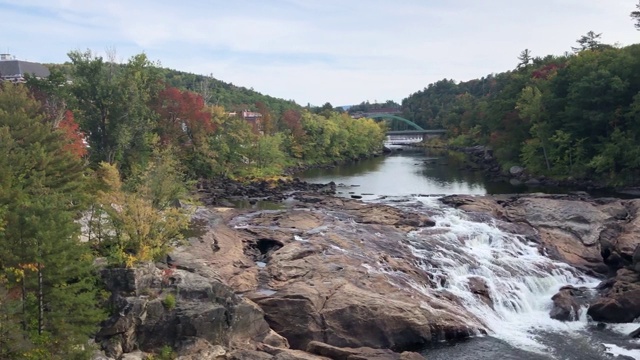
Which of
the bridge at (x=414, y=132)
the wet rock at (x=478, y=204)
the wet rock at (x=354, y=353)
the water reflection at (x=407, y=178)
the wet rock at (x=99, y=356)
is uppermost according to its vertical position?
the bridge at (x=414, y=132)

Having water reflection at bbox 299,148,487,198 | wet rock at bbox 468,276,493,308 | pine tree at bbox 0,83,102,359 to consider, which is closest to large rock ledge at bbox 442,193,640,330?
wet rock at bbox 468,276,493,308

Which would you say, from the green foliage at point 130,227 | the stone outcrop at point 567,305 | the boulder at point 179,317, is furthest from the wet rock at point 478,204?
the green foliage at point 130,227

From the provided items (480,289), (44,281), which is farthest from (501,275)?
(44,281)

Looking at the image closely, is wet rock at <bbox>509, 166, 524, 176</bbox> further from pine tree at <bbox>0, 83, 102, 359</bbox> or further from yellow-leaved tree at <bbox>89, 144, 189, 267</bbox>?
pine tree at <bbox>0, 83, 102, 359</bbox>

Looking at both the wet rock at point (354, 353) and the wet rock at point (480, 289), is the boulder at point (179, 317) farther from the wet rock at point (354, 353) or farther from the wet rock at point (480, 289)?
the wet rock at point (480, 289)

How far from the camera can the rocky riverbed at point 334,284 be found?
17828 mm

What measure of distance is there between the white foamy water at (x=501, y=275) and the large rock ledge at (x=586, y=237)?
0.91 metres

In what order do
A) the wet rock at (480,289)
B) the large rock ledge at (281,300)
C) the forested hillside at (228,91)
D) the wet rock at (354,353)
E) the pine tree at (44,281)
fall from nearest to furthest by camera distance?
the pine tree at (44,281) < the large rock ledge at (281,300) < the wet rock at (354,353) < the wet rock at (480,289) < the forested hillside at (228,91)

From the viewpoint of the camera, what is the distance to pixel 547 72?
73375mm

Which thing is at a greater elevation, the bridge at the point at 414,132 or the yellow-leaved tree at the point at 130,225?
the bridge at the point at 414,132

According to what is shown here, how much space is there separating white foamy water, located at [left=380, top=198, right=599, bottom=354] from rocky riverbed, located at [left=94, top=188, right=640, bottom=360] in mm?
320

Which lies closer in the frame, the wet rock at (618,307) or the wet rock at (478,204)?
the wet rock at (618,307)

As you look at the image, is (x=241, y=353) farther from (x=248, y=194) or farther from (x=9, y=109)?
(x=248, y=194)

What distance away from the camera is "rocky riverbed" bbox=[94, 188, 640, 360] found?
17828 millimetres
